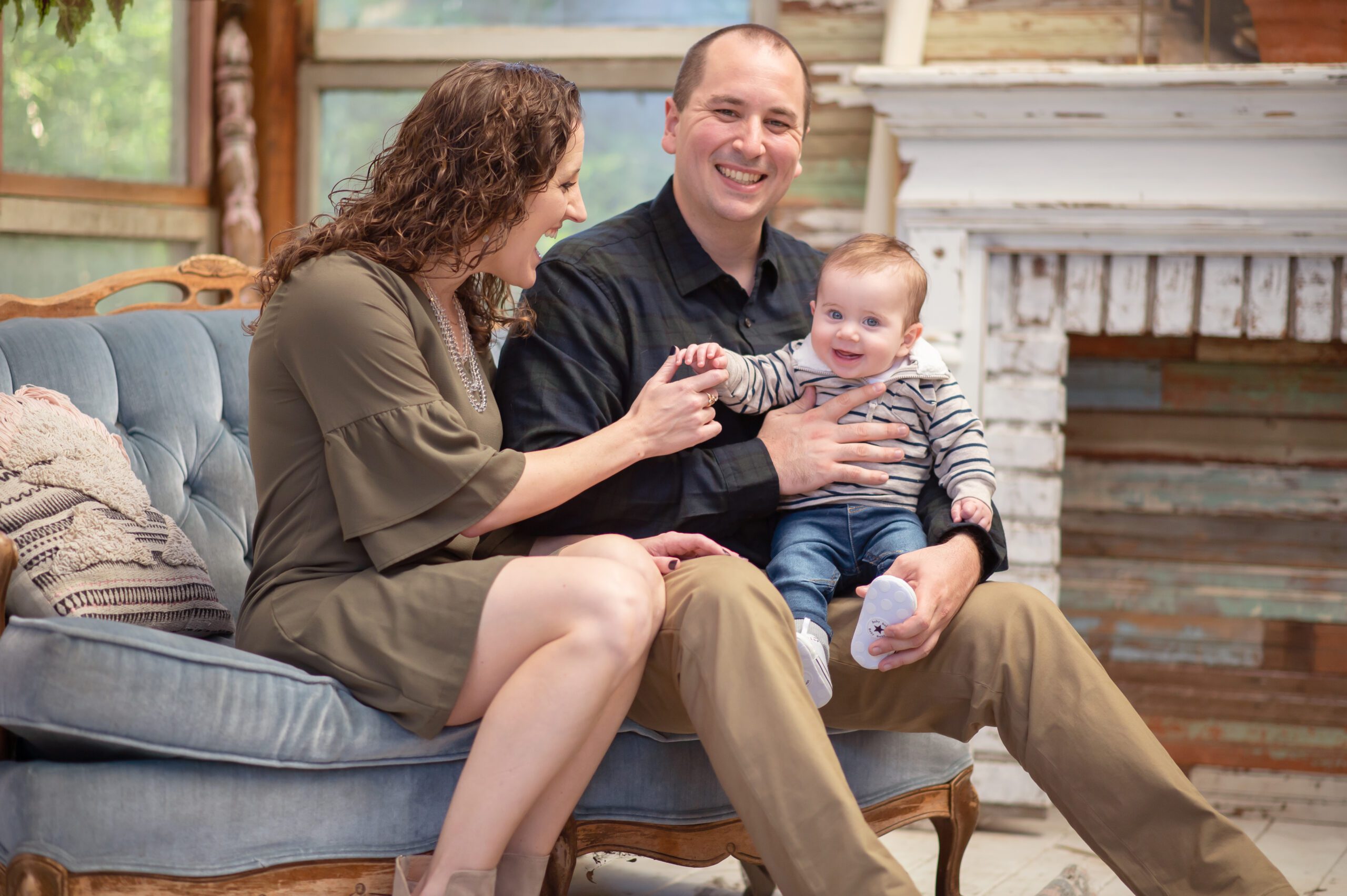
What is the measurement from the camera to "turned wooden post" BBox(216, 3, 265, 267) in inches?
135

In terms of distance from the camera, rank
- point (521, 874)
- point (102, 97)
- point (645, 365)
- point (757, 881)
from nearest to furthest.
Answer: point (521, 874)
point (645, 365)
point (757, 881)
point (102, 97)

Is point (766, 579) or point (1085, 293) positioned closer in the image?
point (766, 579)

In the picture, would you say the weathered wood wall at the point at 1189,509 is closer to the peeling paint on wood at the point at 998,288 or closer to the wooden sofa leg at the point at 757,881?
the peeling paint on wood at the point at 998,288

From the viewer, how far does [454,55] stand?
3.46 m

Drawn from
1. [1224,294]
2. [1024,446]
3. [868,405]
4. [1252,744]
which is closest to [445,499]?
[868,405]

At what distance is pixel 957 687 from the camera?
1709mm

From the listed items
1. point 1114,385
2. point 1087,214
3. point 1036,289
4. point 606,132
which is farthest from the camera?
point 606,132

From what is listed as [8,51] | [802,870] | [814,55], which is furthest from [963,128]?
[8,51]

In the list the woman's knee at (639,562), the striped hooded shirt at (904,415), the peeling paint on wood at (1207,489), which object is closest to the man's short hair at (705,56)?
the striped hooded shirt at (904,415)

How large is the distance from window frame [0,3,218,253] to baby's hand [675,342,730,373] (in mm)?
2030

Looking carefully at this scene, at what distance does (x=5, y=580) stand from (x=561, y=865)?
31.2 inches

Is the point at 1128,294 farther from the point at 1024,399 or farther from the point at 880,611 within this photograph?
the point at 880,611

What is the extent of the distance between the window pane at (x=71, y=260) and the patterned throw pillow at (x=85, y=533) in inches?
49.1

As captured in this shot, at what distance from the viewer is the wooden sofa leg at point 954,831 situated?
6.24ft
